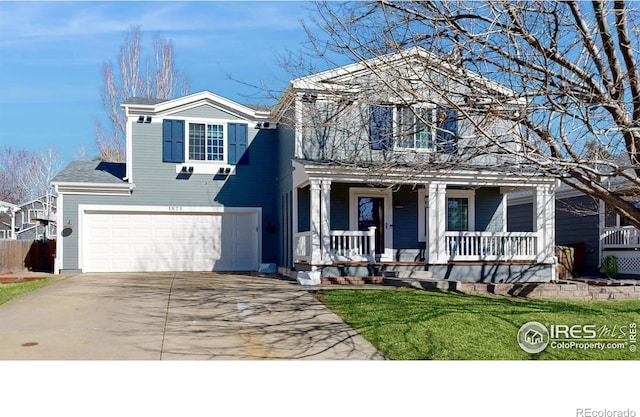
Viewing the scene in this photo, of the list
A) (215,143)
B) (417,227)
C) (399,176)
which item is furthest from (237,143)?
(399,176)

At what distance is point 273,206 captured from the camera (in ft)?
58.7

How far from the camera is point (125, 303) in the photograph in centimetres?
972

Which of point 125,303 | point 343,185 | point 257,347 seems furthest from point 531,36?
point 343,185

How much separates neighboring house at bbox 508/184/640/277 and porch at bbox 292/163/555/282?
7.75ft

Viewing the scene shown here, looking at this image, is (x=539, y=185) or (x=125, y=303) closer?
(x=125, y=303)

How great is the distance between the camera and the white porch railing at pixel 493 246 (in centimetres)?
1438

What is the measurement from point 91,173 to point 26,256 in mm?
3845

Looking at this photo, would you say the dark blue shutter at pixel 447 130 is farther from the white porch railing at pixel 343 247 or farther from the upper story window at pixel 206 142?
the upper story window at pixel 206 142

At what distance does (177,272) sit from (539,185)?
10174 mm

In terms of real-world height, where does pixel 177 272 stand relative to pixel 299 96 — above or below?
below

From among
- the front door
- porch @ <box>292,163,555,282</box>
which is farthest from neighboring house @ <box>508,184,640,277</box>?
the front door

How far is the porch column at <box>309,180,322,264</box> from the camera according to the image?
13.3 meters

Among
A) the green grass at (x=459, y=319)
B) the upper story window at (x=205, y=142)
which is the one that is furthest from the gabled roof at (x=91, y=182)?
the green grass at (x=459, y=319)

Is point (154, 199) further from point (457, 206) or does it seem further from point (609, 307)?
point (609, 307)
